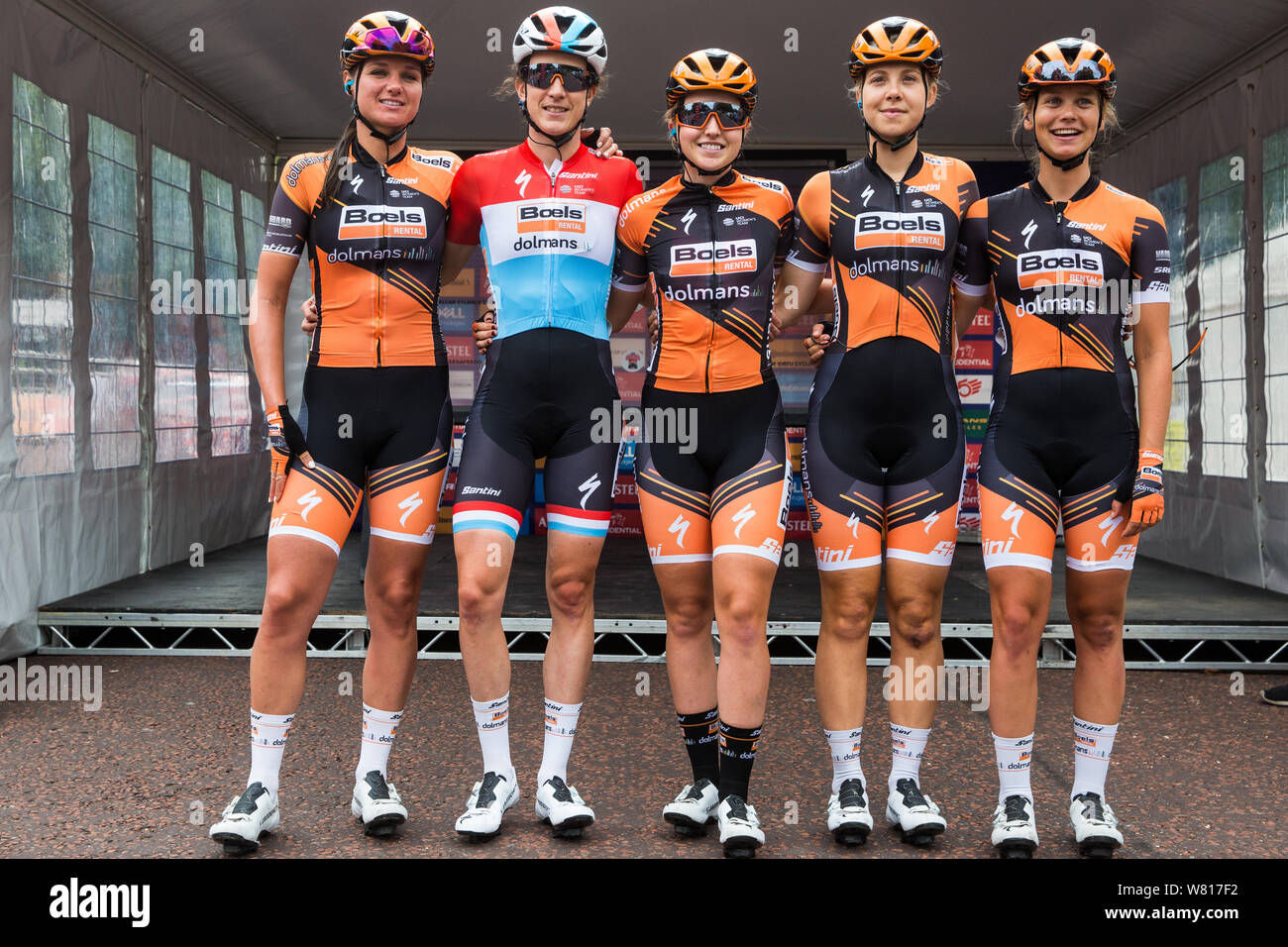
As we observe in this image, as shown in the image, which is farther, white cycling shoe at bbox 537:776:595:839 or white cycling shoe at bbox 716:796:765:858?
white cycling shoe at bbox 537:776:595:839

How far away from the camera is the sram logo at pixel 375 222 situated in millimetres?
3168

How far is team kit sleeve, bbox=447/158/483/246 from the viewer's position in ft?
10.7

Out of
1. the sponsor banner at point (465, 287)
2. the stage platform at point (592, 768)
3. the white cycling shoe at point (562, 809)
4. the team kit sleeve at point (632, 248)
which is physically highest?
the sponsor banner at point (465, 287)

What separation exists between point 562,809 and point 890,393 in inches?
59.2

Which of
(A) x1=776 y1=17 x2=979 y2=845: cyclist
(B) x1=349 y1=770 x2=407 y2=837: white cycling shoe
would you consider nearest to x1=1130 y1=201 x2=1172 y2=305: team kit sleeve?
(A) x1=776 y1=17 x2=979 y2=845: cyclist

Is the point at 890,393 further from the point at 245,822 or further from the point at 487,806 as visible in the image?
the point at 245,822

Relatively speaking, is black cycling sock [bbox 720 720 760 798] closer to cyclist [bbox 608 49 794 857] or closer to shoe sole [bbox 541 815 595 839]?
cyclist [bbox 608 49 794 857]

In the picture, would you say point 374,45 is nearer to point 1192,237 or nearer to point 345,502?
point 345,502

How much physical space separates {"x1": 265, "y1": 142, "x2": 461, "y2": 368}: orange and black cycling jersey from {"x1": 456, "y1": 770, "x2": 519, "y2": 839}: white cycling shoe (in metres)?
1.24

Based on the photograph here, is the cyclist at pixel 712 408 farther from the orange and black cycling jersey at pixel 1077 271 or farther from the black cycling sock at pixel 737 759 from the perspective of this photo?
the orange and black cycling jersey at pixel 1077 271

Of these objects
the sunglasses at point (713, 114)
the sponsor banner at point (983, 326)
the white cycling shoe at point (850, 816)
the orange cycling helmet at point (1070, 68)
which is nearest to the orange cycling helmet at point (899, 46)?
the orange cycling helmet at point (1070, 68)

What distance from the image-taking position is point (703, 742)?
10.7 ft

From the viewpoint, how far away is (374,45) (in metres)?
3.16

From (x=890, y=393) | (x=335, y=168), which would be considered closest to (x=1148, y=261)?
(x=890, y=393)
